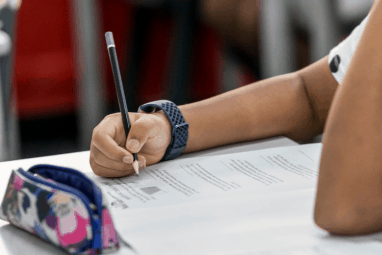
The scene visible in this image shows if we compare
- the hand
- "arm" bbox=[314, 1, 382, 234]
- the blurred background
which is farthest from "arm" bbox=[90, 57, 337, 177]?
the blurred background

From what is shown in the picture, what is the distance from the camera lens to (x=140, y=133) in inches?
18.8

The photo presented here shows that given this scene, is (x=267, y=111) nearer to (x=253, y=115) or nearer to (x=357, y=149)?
(x=253, y=115)

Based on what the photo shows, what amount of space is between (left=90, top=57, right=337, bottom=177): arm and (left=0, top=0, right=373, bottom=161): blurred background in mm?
887

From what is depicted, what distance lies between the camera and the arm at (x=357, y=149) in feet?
0.88

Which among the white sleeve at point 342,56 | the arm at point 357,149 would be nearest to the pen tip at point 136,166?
the arm at point 357,149

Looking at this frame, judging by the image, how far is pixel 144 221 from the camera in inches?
13.2

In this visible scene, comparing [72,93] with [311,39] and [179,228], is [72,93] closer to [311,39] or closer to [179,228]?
[311,39]

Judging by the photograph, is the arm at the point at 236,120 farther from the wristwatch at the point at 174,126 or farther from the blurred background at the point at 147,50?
the blurred background at the point at 147,50

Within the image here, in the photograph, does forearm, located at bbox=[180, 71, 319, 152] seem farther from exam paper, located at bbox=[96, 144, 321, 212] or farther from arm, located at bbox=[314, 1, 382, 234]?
arm, located at bbox=[314, 1, 382, 234]

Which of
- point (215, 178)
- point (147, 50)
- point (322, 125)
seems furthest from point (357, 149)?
point (147, 50)


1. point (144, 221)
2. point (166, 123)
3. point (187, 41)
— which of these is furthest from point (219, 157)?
point (187, 41)

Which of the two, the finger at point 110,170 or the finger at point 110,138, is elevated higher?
the finger at point 110,138

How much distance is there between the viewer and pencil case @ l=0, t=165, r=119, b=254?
0.89 ft

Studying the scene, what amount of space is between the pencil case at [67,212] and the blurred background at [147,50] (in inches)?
48.5
